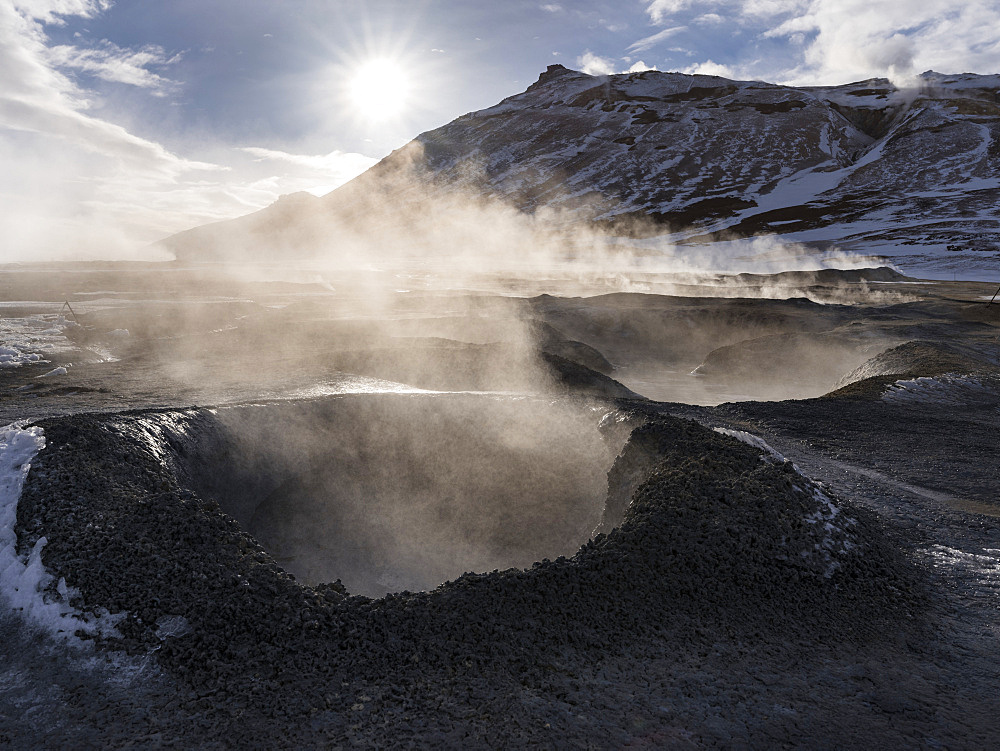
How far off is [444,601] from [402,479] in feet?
13.2

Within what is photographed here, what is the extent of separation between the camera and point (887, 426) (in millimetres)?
8898

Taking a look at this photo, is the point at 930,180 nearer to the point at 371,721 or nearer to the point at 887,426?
→ the point at 887,426

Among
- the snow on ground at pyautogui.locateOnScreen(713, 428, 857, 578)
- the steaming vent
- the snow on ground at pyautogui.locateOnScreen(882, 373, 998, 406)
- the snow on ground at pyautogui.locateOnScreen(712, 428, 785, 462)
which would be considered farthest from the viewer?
the snow on ground at pyautogui.locateOnScreen(882, 373, 998, 406)

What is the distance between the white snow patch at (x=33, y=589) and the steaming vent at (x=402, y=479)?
1.58 m

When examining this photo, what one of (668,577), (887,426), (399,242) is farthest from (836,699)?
(399,242)

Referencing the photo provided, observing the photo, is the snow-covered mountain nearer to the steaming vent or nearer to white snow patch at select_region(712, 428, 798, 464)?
white snow patch at select_region(712, 428, 798, 464)

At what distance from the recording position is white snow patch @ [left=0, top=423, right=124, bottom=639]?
3.68 meters

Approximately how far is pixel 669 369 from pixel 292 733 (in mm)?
19125

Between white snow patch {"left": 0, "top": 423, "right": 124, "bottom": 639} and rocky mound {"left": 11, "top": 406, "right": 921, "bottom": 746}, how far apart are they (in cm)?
→ 8

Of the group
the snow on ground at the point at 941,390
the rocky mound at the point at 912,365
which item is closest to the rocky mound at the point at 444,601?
the snow on ground at the point at 941,390

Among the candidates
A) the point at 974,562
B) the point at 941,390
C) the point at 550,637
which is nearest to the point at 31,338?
the point at 550,637

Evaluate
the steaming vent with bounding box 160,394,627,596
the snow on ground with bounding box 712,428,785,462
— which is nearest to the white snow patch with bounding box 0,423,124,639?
the steaming vent with bounding box 160,394,627,596

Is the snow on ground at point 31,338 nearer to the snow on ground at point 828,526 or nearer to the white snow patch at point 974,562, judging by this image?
the snow on ground at point 828,526

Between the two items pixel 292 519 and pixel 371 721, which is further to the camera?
pixel 292 519
